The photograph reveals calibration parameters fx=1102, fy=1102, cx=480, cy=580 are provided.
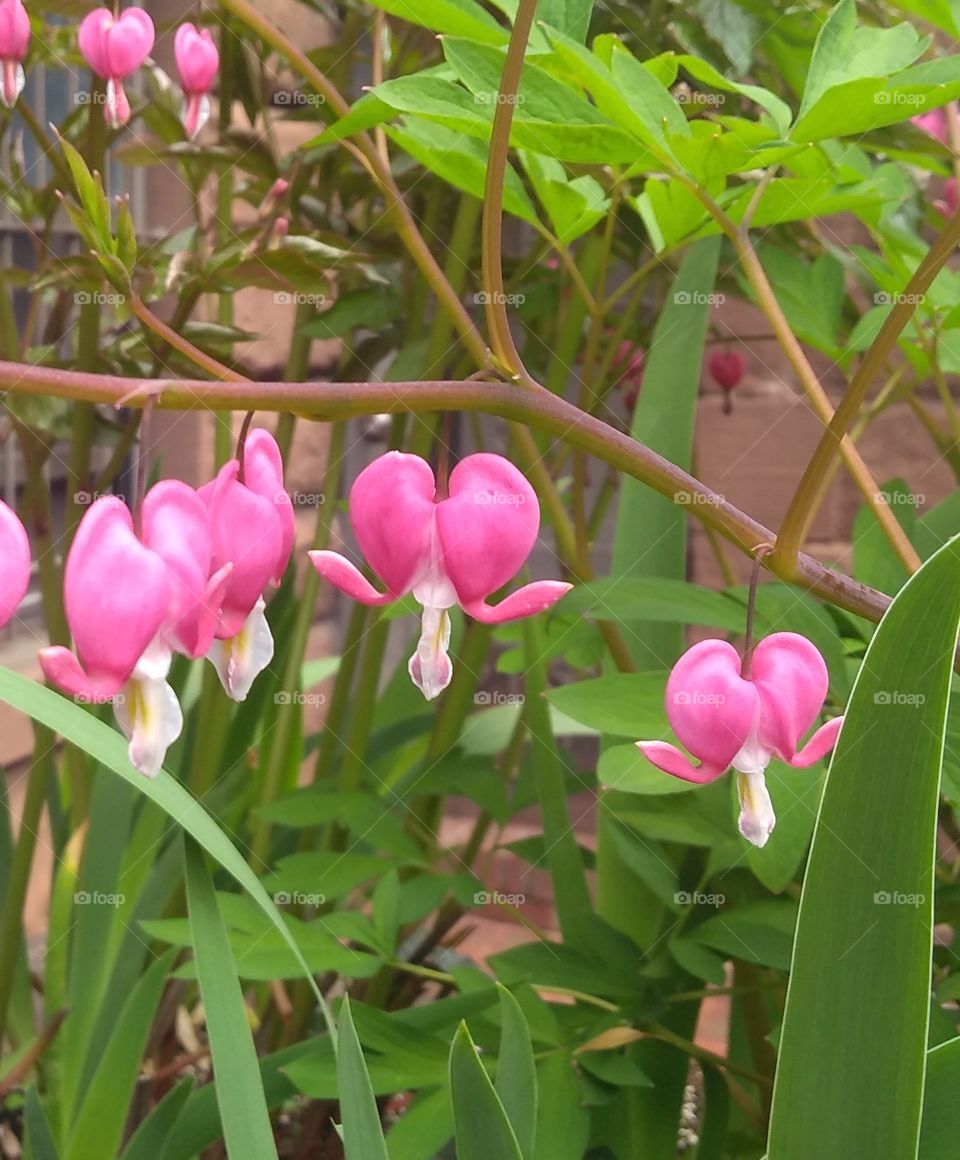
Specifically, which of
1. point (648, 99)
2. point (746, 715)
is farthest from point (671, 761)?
point (648, 99)

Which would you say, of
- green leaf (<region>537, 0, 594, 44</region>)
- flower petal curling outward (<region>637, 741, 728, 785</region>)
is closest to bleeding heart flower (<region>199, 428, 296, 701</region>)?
flower petal curling outward (<region>637, 741, 728, 785</region>)

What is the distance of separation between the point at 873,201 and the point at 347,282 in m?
0.43

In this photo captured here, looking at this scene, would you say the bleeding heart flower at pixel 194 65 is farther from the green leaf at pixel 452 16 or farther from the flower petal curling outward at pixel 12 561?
the flower petal curling outward at pixel 12 561

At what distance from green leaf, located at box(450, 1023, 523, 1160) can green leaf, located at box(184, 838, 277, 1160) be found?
0.08 m

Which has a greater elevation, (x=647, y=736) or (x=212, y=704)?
(x=647, y=736)

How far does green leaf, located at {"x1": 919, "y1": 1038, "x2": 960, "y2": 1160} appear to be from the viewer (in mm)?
397

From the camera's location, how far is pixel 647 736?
0.48 meters

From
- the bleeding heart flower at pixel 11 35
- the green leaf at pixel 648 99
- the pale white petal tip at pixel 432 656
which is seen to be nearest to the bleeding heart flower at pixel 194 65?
the bleeding heart flower at pixel 11 35

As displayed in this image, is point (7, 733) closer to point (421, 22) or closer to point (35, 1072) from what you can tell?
point (35, 1072)

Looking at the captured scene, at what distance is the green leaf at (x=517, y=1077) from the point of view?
46cm

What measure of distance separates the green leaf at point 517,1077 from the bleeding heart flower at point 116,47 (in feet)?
1.68

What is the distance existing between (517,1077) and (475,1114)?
0.09 meters

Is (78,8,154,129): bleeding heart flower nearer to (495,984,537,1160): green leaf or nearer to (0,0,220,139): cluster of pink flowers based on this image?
(0,0,220,139): cluster of pink flowers

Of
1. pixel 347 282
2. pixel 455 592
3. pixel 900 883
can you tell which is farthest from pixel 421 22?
pixel 347 282
